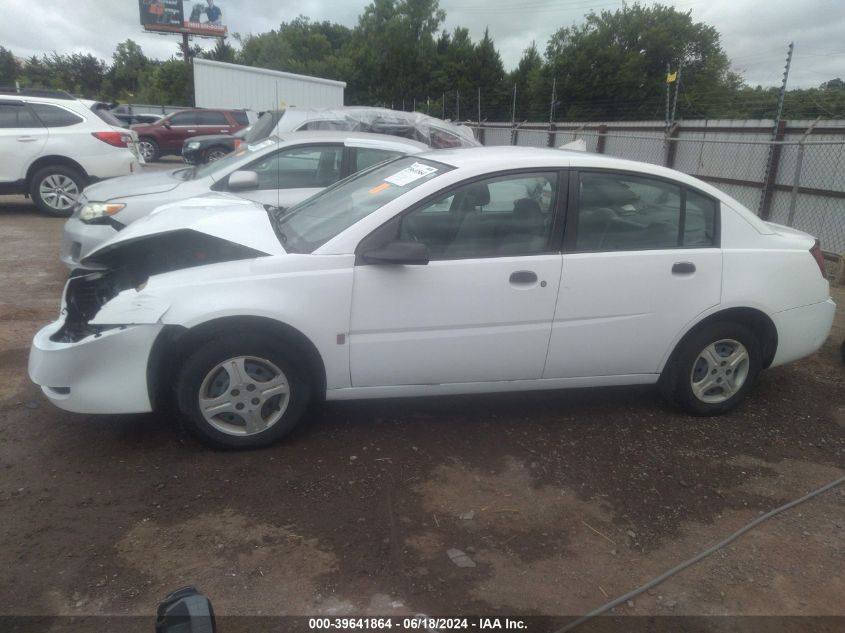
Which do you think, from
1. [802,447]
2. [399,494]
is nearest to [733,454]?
[802,447]

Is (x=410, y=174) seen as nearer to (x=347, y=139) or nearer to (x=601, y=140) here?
(x=347, y=139)

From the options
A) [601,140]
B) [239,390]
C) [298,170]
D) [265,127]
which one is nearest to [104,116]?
[265,127]

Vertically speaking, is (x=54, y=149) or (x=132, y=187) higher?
(x=54, y=149)

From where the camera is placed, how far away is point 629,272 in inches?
155

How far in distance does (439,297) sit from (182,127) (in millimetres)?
19877

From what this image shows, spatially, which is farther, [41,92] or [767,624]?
[41,92]

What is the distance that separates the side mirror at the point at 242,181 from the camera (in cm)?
595

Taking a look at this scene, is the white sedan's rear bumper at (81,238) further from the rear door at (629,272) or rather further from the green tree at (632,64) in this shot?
the green tree at (632,64)

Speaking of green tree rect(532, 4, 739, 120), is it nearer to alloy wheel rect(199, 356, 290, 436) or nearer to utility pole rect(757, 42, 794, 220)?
utility pole rect(757, 42, 794, 220)

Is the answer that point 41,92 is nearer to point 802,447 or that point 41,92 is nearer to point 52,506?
point 52,506

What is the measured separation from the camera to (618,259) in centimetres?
392

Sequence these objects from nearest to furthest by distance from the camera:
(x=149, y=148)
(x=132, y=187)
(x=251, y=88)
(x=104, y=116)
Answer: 1. (x=132, y=187)
2. (x=104, y=116)
3. (x=149, y=148)
4. (x=251, y=88)

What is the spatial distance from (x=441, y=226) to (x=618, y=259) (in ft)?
3.45

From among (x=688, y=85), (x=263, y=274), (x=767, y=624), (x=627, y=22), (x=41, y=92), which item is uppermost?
(x=627, y=22)
